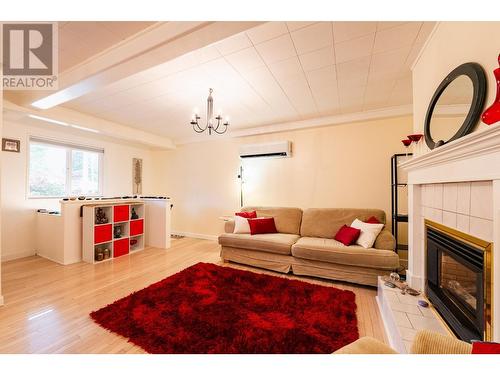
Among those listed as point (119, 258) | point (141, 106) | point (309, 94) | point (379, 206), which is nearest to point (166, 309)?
point (119, 258)

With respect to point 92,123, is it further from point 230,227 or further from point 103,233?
point 230,227

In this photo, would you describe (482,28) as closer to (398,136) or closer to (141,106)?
(398,136)

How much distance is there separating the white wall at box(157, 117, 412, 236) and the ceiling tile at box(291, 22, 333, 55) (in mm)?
2074

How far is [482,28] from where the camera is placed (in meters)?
1.18

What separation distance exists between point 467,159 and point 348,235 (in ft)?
5.76

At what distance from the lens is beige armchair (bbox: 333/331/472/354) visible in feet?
2.85

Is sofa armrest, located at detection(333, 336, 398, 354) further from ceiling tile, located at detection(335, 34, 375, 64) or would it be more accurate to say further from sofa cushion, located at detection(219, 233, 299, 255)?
ceiling tile, located at detection(335, 34, 375, 64)

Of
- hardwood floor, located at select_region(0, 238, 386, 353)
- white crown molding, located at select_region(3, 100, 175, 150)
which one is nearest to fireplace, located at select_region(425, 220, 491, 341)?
hardwood floor, located at select_region(0, 238, 386, 353)

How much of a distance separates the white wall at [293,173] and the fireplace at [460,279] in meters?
1.73

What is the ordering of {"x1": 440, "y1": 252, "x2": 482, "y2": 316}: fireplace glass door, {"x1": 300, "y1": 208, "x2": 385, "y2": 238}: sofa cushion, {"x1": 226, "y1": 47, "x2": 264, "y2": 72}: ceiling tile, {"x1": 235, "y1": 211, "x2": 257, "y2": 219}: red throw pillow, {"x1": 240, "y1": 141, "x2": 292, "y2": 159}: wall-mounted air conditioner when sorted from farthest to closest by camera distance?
{"x1": 240, "y1": 141, "x2": 292, "y2": 159}: wall-mounted air conditioner < {"x1": 235, "y1": 211, "x2": 257, "y2": 219}: red throw pillow < {"x1": 300, "y1": 208, "x2": 385, "y2": 238}: sofa cushion < {"x1": 226, "y1": 47, "x2": 264, "y2": 72}: ceiling tile < {"x1": 440, "y1": 252, "x2": 482, "y2": 316}: fireplace glass door

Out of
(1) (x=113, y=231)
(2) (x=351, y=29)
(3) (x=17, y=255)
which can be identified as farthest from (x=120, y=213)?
(2) (x=351, y=29)

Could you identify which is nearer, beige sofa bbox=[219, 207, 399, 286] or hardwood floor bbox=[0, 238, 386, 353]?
hardwood floor bbox=[0, 238, 386, 353]

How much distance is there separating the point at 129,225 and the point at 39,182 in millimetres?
1647

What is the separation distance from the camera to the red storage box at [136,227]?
12.5 feet
